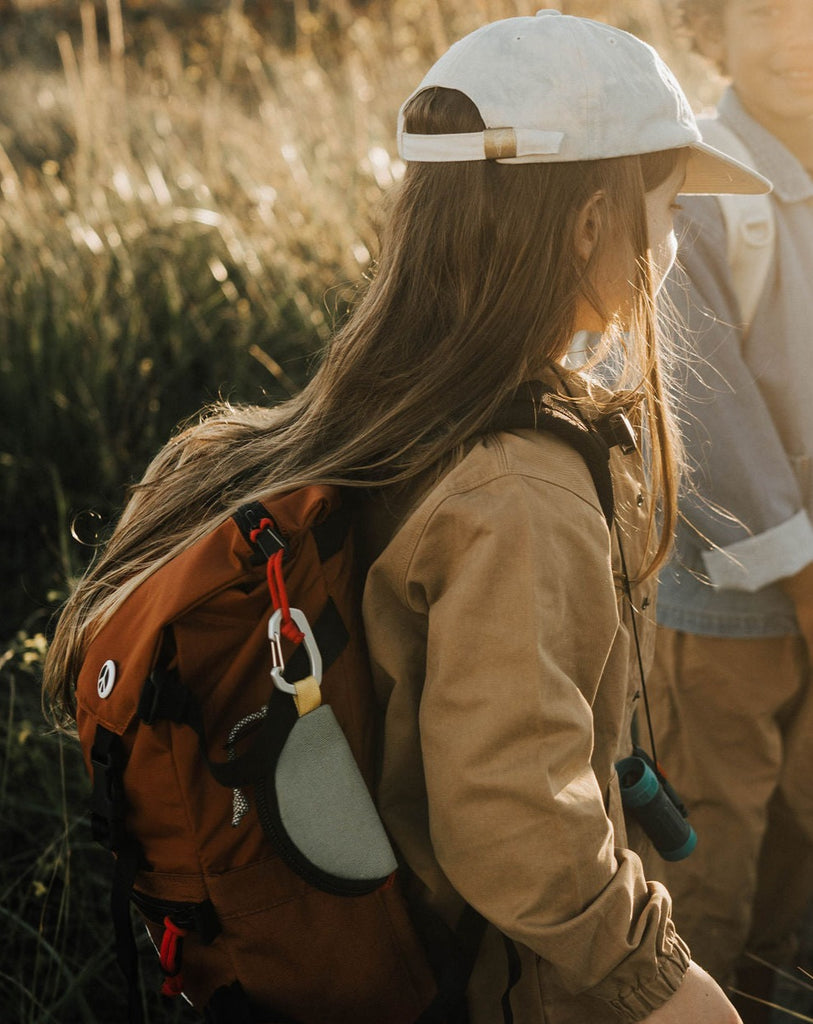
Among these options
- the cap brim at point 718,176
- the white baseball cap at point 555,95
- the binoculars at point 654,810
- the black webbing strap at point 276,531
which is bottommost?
the binoculars at point 654,810

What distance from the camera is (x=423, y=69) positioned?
686cm

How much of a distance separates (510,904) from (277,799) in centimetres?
31

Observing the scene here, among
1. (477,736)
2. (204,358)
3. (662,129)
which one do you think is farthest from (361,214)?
(477,736)

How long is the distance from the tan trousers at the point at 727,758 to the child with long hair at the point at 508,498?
0.85m

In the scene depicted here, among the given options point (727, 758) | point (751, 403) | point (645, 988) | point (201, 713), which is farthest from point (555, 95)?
point (727, 758)

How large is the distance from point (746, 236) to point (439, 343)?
1005 mm

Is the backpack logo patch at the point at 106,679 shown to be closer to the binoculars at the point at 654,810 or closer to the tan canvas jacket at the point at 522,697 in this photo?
the tan canvas jacket at the point at 522,697

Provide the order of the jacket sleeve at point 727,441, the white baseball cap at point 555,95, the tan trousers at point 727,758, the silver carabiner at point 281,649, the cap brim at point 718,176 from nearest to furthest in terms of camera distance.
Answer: the silver carabiner at point 281,649, the white baseball cap at point 555,95, the cap brim at point 718,176, the jacket sleeve at point 727,441, the tan trousers at point 727,758

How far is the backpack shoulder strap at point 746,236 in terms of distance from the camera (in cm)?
210

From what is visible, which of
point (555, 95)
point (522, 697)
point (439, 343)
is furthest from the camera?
point (439, 343)

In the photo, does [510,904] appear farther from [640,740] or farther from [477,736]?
[640,740]

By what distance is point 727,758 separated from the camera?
2.36 meters

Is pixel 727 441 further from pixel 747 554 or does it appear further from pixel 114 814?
pixel 114 814

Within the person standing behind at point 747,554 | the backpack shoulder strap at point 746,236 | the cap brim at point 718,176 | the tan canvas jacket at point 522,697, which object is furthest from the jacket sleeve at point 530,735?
the backpack shoulder strap at point 746,236
